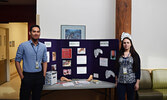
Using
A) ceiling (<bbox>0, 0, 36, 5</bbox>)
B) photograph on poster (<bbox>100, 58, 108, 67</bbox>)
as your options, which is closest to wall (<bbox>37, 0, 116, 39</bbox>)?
photograph on poster (<bbox>100, 58, 108, 67</bbox>)

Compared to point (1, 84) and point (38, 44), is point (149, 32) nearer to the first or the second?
point (38, 44)

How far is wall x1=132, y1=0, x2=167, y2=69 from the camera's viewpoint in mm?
3562

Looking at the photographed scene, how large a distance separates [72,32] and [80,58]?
60 cm

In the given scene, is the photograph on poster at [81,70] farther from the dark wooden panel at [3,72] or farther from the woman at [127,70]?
the dark wooden panel at [3,72]

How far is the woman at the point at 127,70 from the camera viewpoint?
8.13ft

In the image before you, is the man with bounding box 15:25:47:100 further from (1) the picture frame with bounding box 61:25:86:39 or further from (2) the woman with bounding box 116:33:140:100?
(2) the woman with bounding box 116:33:140:100

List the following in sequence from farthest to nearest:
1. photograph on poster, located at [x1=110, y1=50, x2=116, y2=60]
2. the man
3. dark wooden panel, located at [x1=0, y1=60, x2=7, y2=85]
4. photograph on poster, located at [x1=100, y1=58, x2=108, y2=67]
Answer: dark wooden panel, located at [x1=0, y1=60, x2=7, y2=85] → photograph on poster, located at [x1=100, y1=58, x2=108, y2=67] → photograph on poster, located at [x1=110, y1=50, x2=116, y2=60] → the man

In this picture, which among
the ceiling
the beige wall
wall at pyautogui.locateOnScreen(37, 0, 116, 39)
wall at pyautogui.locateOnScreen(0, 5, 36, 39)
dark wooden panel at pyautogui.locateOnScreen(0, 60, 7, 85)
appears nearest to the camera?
wall at pyautogui.locateOnScreen(37, 0, 116, 39)

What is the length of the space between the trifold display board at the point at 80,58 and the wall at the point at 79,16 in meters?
0.39

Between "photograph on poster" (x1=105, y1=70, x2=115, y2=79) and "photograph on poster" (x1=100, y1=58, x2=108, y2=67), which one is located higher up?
"photograph on poster" (x1=100, y1=58, x2=108, y2=67)

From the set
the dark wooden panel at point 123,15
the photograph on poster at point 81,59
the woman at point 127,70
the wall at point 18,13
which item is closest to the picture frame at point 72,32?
the photograph on poster at point 81,59

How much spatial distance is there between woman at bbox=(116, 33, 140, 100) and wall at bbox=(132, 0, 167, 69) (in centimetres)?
114

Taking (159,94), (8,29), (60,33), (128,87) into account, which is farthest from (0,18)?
(159,94)

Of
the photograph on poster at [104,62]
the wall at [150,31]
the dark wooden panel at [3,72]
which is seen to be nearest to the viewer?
the photograph on poster at [104,62]
